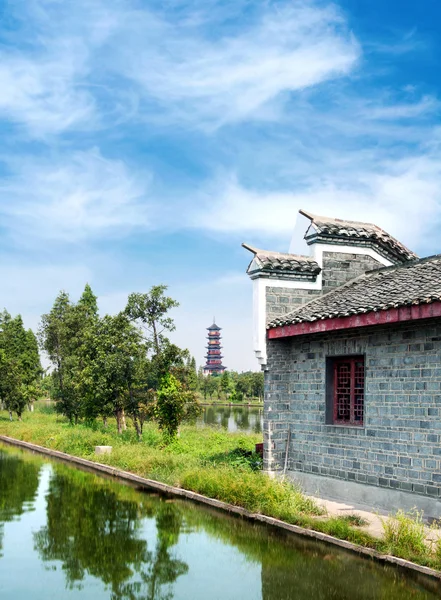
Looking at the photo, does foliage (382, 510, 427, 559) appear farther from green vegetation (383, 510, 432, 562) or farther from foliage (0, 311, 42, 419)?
foliage (0, 311, 42, 419)

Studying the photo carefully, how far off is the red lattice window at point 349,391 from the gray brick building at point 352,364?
0.07 feet

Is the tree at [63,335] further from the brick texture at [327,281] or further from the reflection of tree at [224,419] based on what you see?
the brick texture at [327,281]

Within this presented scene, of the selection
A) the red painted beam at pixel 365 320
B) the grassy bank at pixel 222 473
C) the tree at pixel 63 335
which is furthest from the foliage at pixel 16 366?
the red painted beam at pixel 365 320

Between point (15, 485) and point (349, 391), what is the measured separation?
27.7 feet

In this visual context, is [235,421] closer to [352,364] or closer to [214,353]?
[352,364]

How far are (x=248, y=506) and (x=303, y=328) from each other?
136 inches

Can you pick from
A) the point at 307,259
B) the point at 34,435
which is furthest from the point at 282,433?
the point at 34,435

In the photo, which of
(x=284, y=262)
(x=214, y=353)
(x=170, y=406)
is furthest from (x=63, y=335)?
(x=214, y=353)

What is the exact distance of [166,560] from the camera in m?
9.12

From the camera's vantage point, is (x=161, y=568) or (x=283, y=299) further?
(x=283, y=299)

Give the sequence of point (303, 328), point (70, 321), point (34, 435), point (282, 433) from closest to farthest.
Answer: point (303, 328) < point (282, 433) < point (34, 435) < point (70, 321)

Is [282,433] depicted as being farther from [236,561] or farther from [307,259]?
[236,561]

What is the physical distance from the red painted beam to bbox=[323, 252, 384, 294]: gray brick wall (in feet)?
6.57

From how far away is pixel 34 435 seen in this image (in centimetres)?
2642
